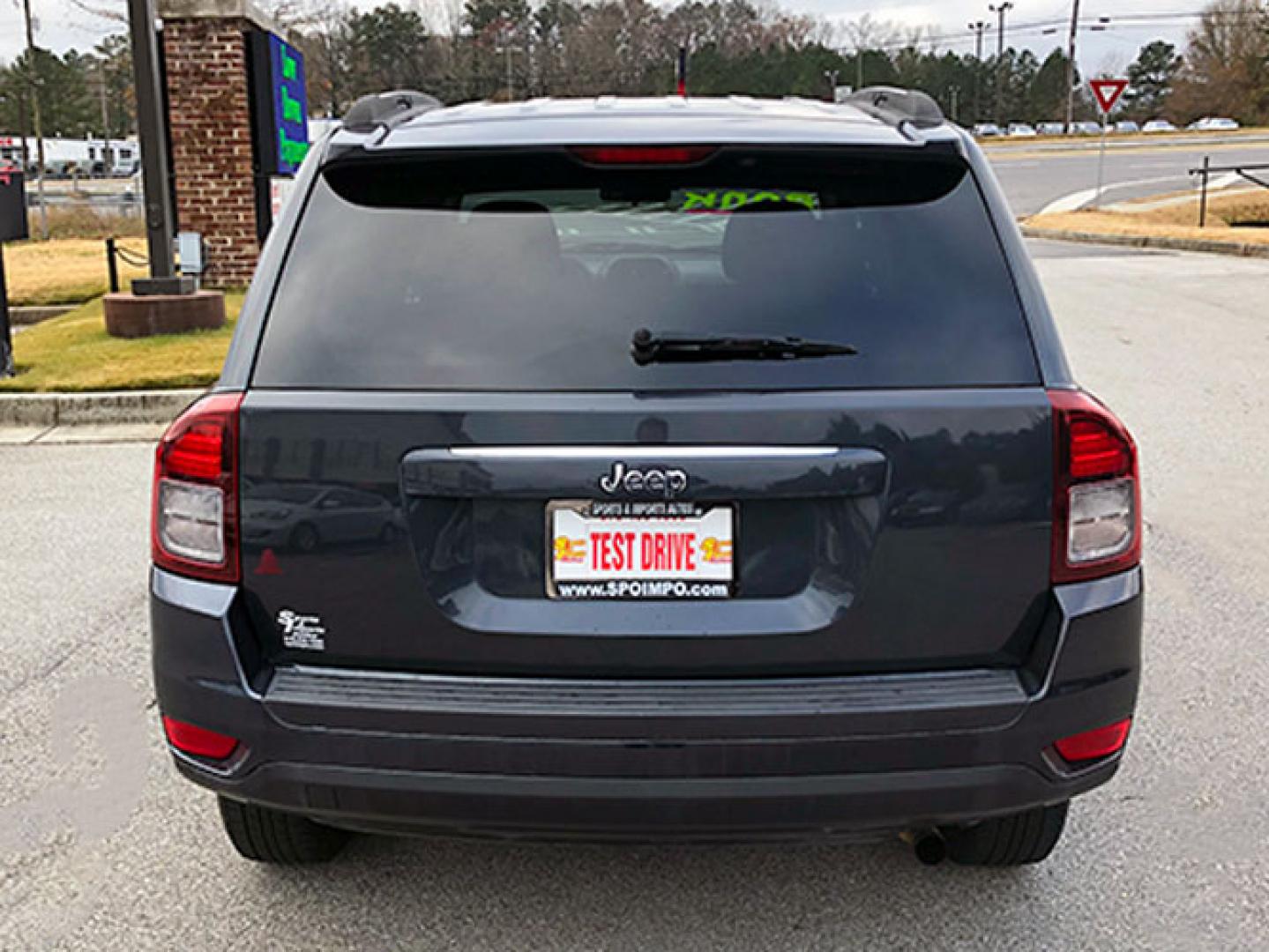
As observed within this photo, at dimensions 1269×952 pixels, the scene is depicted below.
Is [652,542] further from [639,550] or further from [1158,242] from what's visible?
[1158,242]

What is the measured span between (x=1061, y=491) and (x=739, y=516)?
24.7 inches

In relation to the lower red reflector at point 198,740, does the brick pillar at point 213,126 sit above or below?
above

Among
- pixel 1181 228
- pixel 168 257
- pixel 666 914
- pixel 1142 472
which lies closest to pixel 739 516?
pixel 666 914

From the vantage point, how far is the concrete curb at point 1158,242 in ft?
67.1

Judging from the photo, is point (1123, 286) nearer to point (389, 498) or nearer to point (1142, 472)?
point (1142, 472)

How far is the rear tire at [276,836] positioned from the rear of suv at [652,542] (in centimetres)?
50

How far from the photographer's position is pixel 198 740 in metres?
2.58

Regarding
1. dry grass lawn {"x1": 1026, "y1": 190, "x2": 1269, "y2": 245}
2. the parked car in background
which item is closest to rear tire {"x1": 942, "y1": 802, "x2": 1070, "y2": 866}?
dry grass lawn {"x1": 1026, "y1": 190, "x2": 1269, "y2": 245}

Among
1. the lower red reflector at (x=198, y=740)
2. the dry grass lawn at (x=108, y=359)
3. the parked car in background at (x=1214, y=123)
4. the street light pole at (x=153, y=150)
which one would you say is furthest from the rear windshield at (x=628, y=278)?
the parked car in background at (x=1214, y=123)

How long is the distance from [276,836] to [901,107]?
2315 millimetres

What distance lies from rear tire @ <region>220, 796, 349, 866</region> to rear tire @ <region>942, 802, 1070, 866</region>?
4.98 feet

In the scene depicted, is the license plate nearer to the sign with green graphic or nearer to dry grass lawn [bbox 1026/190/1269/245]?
the sign with green graphic

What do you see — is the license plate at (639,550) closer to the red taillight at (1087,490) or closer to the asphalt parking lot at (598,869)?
the red taillight at (1087,490)

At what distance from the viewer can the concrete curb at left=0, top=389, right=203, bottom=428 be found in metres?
9.03
